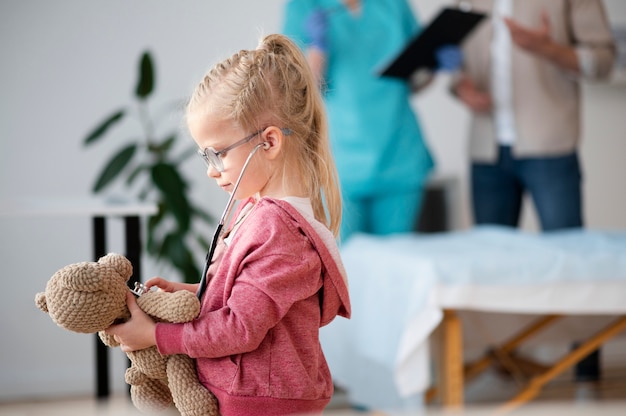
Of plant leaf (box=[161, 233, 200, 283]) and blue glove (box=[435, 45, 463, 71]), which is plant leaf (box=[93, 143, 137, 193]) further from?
blue glove (box=[435, 45, 463, 71])

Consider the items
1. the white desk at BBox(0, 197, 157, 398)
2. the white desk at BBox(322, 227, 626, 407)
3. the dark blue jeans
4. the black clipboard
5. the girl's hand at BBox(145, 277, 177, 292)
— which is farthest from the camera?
the dark blue jeans

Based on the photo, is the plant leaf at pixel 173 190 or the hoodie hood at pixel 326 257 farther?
the plant leaf at pixel 173 190

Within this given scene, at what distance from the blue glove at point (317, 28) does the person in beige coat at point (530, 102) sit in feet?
1.76

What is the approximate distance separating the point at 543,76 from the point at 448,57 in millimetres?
389

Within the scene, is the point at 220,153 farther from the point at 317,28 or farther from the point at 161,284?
the point at 317,28

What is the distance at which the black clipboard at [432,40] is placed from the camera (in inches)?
99.7

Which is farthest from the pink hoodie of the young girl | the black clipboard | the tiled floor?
the tiled floor

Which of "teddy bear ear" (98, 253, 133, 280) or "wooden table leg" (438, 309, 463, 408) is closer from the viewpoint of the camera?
"teddy bear ear" (98, 253, 133, 280)

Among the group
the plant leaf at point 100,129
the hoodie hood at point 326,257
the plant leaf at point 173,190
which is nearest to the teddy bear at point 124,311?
the hoodie hood at point 326,257

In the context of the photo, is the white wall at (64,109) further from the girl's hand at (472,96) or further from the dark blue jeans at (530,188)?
the dark blue jeans at (530,188)

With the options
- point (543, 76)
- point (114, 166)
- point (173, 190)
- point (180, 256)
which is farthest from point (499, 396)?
point (114, 166)

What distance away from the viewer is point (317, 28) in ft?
8.63

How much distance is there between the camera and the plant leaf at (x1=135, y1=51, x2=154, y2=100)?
329cm

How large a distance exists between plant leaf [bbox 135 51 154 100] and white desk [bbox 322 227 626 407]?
4.39ft
